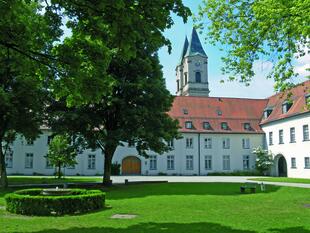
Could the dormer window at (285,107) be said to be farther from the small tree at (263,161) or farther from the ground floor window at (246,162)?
the ground floor window at (246,162)

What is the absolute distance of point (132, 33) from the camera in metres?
7.75

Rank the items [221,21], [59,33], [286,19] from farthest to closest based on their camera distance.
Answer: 1. [221,21]
2. [286,19]
3. [59,33]

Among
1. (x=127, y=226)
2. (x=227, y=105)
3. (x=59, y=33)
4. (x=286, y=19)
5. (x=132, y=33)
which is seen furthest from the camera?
(x=227, y=105)

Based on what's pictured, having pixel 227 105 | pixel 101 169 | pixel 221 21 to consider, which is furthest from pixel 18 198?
pixel 227 105

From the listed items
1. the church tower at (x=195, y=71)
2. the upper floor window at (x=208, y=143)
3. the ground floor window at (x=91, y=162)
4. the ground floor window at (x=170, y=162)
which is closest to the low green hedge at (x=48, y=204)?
the ground floor window at (x=91, y=162)

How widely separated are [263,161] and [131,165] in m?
17.1

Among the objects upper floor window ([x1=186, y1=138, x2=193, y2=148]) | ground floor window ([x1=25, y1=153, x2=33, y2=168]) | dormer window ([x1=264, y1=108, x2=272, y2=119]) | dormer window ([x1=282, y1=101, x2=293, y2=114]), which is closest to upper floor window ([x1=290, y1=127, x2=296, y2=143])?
dormer window ([x1=282, y1=101, x2=293, y2=114])

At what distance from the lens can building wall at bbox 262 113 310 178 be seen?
4269 centimetres

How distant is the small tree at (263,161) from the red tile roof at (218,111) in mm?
3921

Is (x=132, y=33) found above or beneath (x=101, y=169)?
above

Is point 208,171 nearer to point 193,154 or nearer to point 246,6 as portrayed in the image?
point 193,154

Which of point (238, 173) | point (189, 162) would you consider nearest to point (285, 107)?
point (238, 173)

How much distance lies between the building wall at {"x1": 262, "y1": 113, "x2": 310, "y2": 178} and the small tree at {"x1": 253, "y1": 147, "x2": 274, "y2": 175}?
0.76 meters

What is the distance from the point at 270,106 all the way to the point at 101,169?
24.6 m
